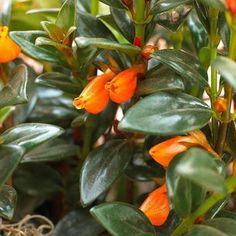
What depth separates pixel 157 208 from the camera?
0.64 metres

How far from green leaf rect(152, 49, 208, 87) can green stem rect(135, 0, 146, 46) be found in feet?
0.20

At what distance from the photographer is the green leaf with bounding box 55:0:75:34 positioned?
0.67 metres

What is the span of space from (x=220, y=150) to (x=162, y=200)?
0.09 metres

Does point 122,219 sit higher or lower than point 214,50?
lower

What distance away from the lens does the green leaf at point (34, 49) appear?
2.25ft

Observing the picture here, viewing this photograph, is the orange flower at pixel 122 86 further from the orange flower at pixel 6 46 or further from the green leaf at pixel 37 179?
the green leaf at pixel 37 179

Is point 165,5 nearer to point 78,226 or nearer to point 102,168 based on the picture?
point 102,168

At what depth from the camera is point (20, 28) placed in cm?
100

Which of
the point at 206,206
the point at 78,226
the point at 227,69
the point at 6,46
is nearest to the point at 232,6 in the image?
the point at 227,69

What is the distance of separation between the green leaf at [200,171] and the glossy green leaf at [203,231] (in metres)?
0.08

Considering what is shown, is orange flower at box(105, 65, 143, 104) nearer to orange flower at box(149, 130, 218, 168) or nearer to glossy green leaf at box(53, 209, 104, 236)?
orange flower at box(149, 130, 218, 168)

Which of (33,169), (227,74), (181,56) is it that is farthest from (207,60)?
(33,169)

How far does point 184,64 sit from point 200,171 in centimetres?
19

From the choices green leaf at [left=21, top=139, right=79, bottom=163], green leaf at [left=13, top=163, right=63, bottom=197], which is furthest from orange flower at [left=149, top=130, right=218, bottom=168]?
green leaf at [left=13, top=163, right=63, bottom=197]
